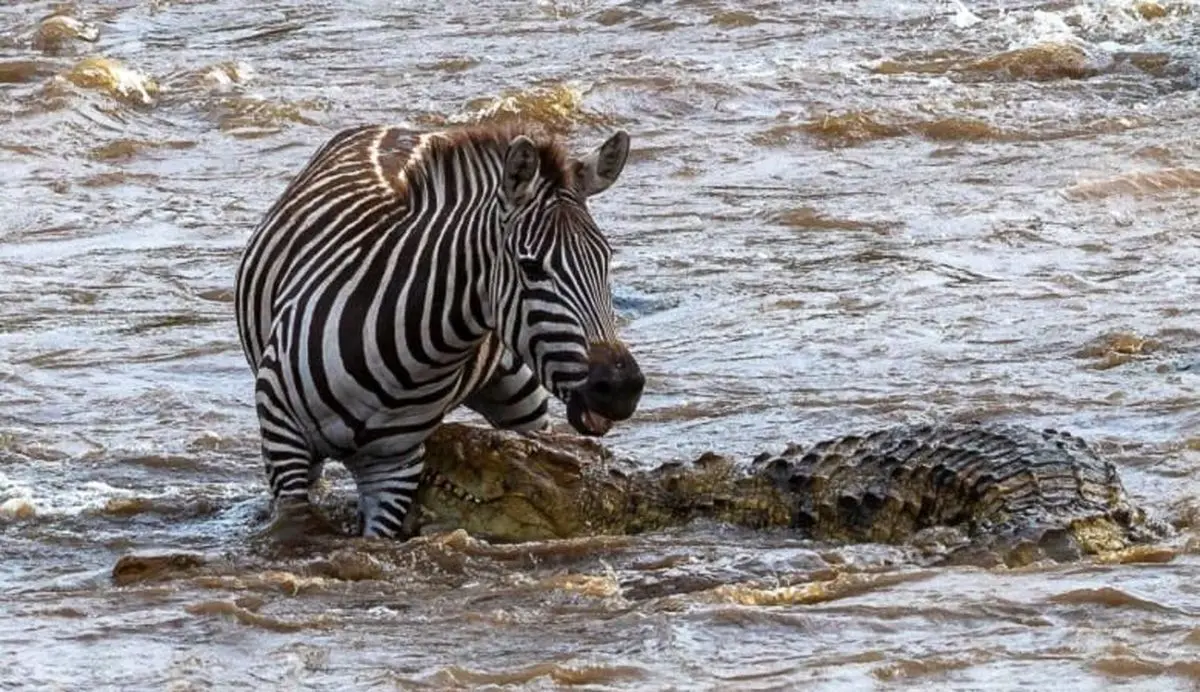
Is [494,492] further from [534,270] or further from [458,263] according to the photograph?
[534,270]

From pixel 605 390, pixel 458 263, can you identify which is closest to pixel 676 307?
pixel 458 263

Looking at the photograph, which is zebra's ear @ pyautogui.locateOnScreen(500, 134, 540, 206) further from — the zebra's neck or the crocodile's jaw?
the crocodile's jaw

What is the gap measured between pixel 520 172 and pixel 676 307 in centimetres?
465

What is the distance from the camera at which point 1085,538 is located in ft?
24.6

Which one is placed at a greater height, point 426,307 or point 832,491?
point 426,307

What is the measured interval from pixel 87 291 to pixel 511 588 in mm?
5627

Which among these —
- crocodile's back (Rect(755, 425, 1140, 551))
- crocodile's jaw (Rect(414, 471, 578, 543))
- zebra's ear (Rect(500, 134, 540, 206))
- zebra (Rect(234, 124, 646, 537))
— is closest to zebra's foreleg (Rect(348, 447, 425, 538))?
zebra (Rect(234, 124, 646, 537))

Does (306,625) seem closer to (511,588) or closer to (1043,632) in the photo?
(511,588)

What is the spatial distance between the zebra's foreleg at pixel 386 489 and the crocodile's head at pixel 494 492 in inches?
4.7

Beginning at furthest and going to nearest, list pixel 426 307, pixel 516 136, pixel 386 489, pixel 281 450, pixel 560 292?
pixel 386 489
pixel 281 450
pixel 516 136
pixel 426 307
pixel 560 292

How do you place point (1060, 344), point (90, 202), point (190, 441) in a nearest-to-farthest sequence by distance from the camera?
point (190, 441) < point (1060, 344) < point (90, 202)

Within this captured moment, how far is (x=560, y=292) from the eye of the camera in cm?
748

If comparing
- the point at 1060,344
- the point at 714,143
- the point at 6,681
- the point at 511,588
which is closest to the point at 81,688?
the point at 6,681

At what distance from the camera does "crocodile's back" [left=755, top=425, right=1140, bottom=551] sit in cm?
766
